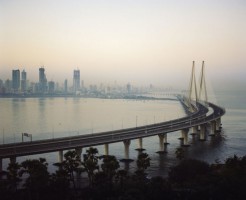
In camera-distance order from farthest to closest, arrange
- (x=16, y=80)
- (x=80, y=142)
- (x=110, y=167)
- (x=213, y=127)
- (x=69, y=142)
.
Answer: (x=16, y=80) → (x=213, y=127) → (x=80, y=142) → (x=69, y=142) → (x=110, y=167)

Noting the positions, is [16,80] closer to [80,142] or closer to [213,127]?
[213,127]

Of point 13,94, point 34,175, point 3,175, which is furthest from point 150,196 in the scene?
point 13,94

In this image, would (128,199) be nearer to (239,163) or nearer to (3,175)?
(239,163)

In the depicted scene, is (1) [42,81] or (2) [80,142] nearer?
(2) [80,142]

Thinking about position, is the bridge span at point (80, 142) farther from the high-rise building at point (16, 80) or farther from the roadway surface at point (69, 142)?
the high-rise building at point (16, 80)

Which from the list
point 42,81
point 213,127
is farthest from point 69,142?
point 42,81

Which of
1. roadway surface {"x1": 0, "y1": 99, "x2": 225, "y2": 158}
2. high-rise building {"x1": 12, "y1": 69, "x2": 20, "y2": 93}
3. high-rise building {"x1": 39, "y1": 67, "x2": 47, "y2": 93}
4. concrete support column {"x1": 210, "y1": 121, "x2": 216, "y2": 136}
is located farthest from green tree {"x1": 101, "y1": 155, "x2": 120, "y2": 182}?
high-rise building {"x1": 39, "y1": 67, "x2": 47, "y2": 93}

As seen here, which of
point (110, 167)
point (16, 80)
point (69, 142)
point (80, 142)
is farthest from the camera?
point (16, 80)

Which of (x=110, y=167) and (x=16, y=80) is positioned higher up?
(x=16, y=80)

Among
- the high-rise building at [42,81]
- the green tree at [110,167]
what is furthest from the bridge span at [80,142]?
the high-rise building at [42,81]

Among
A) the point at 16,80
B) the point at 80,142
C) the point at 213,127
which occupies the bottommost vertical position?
the point at 213,127

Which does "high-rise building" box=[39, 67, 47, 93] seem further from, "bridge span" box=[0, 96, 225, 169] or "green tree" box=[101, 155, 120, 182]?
"green tree" box=[101, 155, 120, 182]
